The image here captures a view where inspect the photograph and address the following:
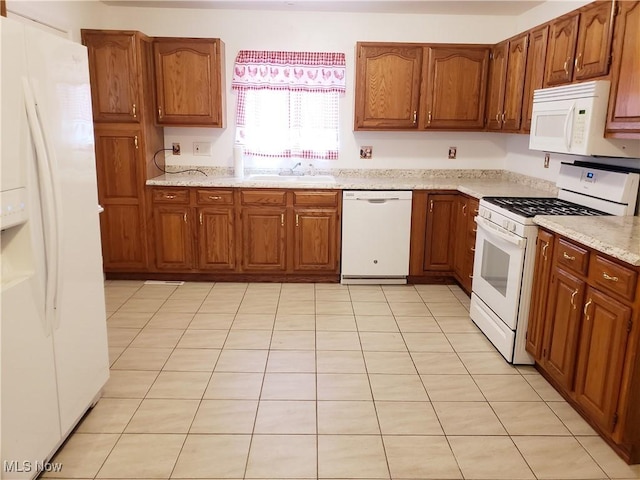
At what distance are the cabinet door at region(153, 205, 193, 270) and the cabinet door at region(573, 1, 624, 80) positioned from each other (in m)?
3.22

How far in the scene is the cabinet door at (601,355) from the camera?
2127 mm

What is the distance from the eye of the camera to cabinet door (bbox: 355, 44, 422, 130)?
173 inches

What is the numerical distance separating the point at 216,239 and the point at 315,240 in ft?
2.96

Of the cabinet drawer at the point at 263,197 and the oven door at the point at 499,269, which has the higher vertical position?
the cabinet drawer at the point at 263,197

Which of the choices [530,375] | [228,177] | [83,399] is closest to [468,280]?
[530,375]

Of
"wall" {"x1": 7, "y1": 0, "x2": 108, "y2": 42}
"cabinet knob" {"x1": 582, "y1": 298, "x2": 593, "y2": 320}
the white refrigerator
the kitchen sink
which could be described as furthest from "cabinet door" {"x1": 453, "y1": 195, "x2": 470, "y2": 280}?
"wall" {"x1": 7, "y1": 0, "x2": 108, "y2": 42}

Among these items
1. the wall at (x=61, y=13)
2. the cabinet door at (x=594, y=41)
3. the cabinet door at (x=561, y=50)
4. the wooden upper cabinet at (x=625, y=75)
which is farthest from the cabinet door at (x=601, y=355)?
the wall at (x=61, y=13)

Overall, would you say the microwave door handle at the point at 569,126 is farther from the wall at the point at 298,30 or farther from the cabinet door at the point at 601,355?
the wall at the point at 298,30

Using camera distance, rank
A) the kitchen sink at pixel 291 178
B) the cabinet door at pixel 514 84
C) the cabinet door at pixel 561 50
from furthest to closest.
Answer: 1. the kitchen sink at pixel 291 178
2. the cabinet door at pixel 514 84
3. the cabinet door at pixel 561 50

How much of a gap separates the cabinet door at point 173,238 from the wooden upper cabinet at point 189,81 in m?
0.84

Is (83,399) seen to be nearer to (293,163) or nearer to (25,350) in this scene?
(25,350)

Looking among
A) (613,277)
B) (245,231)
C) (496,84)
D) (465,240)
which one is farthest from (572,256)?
(245,231)

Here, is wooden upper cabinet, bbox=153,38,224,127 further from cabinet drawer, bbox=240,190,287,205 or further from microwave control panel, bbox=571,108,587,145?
microwave control panel, bbox=571,108,587,145

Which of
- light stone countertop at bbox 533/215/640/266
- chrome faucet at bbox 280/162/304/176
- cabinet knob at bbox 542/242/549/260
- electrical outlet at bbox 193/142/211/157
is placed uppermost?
electrical outlet at bbox 193/142/211/157
